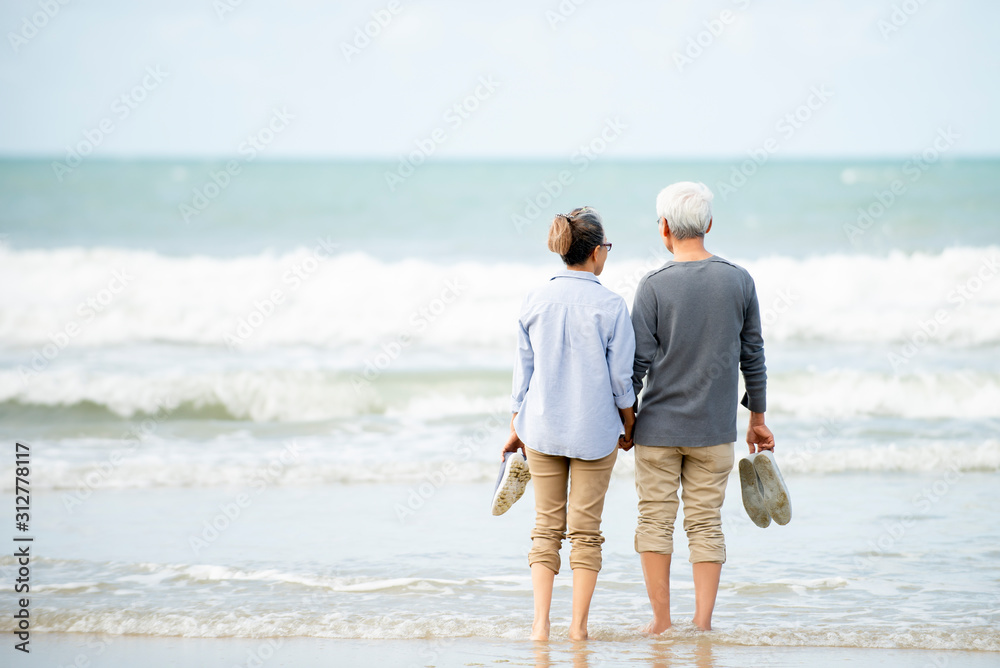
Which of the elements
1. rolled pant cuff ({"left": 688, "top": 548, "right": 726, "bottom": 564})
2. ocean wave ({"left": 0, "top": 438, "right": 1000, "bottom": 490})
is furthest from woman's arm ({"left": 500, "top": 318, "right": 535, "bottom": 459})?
ocean wave ({"left": 0, "top": 438, "right": 1000, "bottom": 490})

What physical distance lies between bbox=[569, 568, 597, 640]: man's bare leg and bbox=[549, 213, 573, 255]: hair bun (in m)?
1.11

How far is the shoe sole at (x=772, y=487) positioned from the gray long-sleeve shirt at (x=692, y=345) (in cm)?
22

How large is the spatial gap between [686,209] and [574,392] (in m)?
0.74

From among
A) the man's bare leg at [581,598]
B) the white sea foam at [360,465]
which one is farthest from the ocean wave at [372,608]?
the white sea foam at [360,465]

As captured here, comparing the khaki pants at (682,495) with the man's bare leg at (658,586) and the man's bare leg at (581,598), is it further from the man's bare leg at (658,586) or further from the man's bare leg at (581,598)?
the man's bare leg at (581,598)

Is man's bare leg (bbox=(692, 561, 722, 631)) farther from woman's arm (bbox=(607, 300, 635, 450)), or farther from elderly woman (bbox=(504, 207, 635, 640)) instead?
woman's arm (bbox=(607, 300, 635, 450))

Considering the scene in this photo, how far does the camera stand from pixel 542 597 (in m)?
3.15

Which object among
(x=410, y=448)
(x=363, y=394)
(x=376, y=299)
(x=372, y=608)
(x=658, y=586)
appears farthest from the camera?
(x=376, y=299)

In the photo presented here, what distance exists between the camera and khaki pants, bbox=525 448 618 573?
3.05 metres

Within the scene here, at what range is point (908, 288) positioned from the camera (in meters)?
13.4

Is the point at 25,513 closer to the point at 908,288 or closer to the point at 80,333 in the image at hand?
the point at 80,333

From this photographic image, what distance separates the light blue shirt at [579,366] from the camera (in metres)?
2.96

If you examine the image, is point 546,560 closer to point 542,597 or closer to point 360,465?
point 542,597

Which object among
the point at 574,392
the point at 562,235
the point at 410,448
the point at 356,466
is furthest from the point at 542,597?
the point at 410,448
